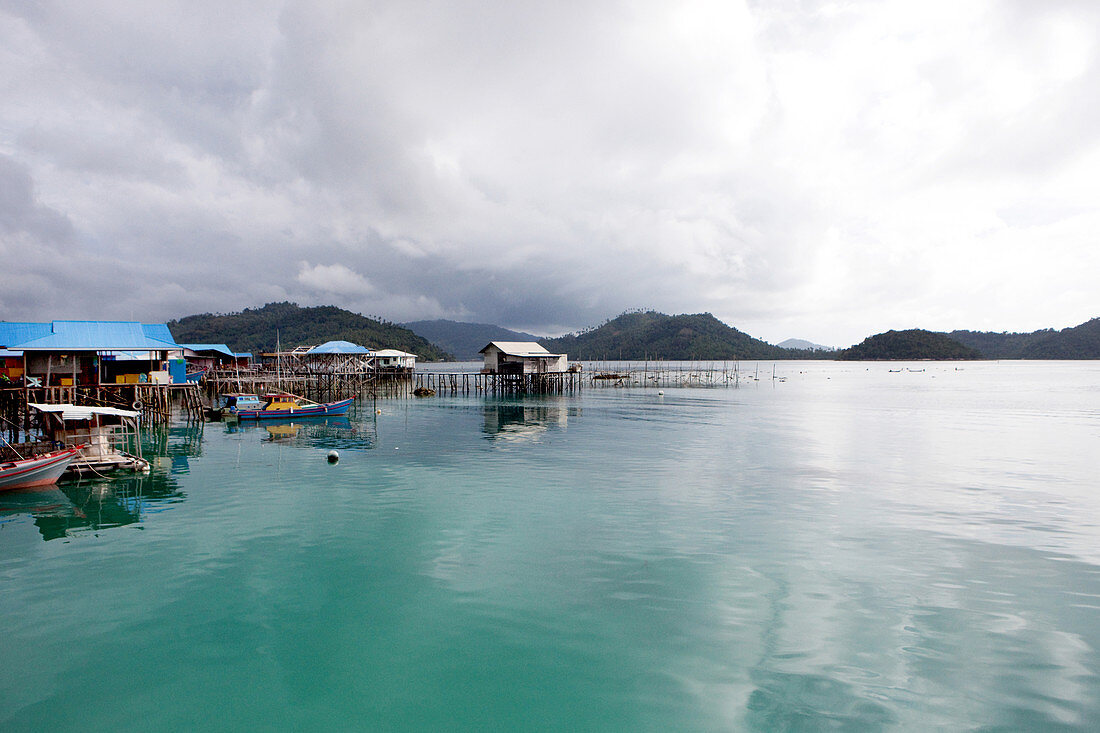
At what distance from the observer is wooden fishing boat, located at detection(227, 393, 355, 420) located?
133 feet

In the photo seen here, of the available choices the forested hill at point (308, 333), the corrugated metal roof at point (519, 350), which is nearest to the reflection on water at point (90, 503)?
the corrugated metal roof at point (519, 350)

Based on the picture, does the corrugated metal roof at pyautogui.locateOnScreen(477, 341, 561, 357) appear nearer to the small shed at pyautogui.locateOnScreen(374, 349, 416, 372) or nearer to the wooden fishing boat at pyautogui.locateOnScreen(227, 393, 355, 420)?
the small shed at pyautogui.locateOnScreen(374, 349, 416, 372)

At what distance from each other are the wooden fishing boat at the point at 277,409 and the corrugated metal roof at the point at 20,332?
1351 centimetres

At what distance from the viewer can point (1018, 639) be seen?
30.6 ft

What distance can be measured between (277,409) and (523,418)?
1974 cm

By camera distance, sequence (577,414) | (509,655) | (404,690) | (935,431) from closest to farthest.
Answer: (404,690) → (509,655) → (935,431) → (577,414)

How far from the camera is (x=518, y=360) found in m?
67.9

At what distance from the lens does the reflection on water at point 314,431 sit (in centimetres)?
3122

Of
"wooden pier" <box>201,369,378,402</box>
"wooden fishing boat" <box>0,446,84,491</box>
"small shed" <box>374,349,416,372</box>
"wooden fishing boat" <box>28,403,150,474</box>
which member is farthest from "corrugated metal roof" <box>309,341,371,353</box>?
"wooden fishing boat" <box>0,446,84,491</box>

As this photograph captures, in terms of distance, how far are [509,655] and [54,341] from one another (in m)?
36.7

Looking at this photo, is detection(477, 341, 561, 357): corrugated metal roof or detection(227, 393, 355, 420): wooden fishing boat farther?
detection(477, 341, 561, 357): corrugated metal roof

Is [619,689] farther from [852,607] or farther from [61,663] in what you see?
[61,663]

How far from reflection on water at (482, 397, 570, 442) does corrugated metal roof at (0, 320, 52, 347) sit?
33.1 meters

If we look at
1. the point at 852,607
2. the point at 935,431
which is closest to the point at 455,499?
the point at 852,607
